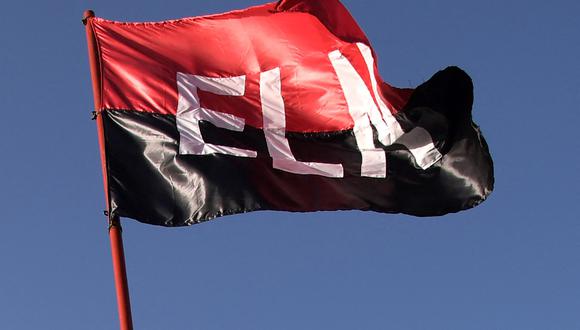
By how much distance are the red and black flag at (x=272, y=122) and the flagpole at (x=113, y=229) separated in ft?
0.18

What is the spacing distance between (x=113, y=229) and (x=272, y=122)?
14.0 ft

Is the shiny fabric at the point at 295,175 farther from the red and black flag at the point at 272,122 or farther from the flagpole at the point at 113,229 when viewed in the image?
the flagpole at the point at 113,229

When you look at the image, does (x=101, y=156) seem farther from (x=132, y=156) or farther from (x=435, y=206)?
(x=435, y=206)

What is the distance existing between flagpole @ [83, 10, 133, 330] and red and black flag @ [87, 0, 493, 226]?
5cm

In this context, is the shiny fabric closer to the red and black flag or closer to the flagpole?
the red and black flag

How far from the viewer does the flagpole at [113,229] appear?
1273cm

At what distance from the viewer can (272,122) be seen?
56.2ft

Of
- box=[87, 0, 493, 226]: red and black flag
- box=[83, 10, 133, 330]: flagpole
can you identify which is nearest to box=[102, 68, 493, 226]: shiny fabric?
box=[87, 0, 493, 226]: red and black flag

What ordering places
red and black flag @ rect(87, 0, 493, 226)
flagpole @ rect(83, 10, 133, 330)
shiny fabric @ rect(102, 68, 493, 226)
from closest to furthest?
flagpole @ rect(83, 10, 133, 330), shiny fabric @ rect(102, 68, 493, 226), red and black flag @ rect(87, 0, 493, 226)

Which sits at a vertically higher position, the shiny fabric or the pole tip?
the pole tip

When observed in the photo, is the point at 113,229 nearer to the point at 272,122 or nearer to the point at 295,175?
the point at 295,175

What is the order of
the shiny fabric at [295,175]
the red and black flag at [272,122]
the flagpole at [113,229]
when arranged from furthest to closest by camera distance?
the red and black flag at [272,122] < the shiny fabric at [295,175] < the flagpole at [113,229]

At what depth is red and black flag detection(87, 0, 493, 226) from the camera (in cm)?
1509

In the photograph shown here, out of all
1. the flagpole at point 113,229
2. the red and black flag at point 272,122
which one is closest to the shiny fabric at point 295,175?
the red and black flag at point 272,122
